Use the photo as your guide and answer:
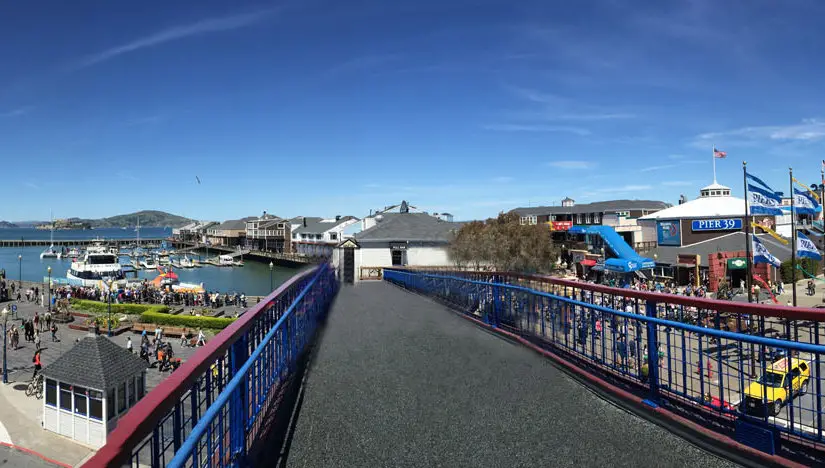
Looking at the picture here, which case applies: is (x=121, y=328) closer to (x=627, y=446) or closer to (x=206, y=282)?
(x=627, y=446)

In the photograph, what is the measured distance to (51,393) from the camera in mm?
13125

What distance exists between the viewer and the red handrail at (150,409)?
5.48ft

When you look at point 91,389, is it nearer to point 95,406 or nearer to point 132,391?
point 95,406

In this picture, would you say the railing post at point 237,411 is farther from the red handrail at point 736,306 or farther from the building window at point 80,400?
the building window at point 80,400

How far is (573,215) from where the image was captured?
2648 inches

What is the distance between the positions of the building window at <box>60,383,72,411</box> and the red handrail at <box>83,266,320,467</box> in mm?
12950

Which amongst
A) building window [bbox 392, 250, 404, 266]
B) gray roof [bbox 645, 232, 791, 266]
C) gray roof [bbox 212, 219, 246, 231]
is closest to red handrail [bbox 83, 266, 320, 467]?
building window [bbox 392, 250, 404, 266]

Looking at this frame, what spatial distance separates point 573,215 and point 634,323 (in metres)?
65.2

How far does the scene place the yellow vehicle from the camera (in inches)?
158

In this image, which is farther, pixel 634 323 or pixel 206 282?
pixel 206 282

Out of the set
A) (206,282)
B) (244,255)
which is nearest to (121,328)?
(206,282)

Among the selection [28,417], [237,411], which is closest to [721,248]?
[237,411]

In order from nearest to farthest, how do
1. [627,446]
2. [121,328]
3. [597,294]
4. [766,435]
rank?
[766,435] < [627,446] < [597,294] < [121,328]

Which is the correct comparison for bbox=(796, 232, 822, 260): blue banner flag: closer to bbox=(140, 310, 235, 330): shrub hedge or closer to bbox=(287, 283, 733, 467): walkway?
bbox=(287, 283, 733, 467): walkway
